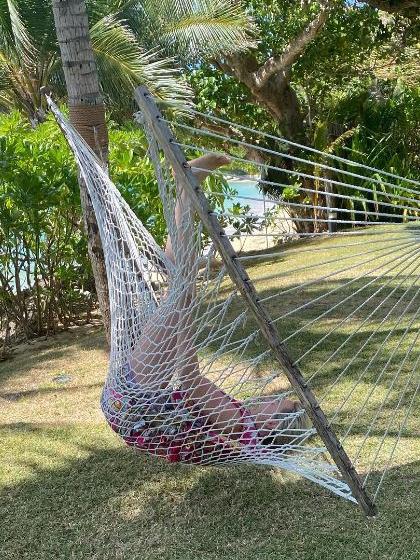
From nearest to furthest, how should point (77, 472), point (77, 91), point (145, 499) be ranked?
point (145, 499) < point (77, 472) < point (77, 91)

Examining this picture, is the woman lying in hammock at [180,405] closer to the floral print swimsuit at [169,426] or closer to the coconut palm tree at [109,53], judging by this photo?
the floral print swimsuit at [169,426]

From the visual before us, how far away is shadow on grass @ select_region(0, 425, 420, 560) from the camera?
6.77 feet

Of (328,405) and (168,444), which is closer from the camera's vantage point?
(168,444)

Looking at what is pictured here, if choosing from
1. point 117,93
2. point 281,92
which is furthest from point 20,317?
point 281,92

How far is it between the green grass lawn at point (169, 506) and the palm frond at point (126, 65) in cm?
492

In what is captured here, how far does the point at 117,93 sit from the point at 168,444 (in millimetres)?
6948

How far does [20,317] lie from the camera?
4.75m

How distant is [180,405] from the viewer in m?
2.15

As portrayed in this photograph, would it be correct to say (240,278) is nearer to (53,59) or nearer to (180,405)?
(180,405)

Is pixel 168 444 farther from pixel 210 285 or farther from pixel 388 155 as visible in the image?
pixel 388 155

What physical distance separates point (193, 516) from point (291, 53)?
6.47 m

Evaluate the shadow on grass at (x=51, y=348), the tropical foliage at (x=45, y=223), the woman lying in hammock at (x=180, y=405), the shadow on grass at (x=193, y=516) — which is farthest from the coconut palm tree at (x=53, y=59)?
the woman lying in hammock at (x=180, y=405)

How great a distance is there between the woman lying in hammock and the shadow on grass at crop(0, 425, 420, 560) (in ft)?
0.67

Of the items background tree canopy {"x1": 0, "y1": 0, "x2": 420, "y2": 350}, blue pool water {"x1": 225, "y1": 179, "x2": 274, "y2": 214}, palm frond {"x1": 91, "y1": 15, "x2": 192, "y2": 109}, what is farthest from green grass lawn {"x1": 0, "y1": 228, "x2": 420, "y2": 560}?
palm frond {"x1": 91, "y1": 15, "x2": 192, "y2": 109}
